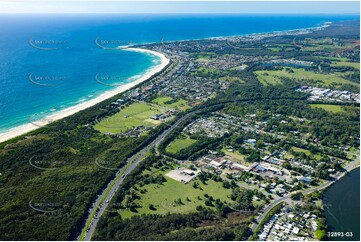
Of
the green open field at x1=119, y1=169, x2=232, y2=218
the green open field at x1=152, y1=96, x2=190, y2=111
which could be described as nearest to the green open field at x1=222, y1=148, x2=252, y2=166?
the green open field at x1=119, y1=169, x2=232, y2=218

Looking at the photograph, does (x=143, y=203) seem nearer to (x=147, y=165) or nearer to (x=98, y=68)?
(x=147, y=165)

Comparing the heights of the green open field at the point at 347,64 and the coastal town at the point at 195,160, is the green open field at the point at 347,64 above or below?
above

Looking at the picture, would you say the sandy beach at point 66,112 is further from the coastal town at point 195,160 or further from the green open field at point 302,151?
the green open field at point 302,151

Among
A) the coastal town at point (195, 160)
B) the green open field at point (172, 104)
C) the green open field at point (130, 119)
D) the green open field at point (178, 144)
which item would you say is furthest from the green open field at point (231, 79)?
A: the green open field at point (178, 144)

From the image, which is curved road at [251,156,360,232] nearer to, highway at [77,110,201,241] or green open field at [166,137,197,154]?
highway at [77,110,201,241]

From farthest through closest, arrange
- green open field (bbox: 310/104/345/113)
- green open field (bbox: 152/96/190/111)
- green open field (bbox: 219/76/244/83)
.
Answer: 1. green open field (bbox: 219/76/244/83)
2. green open field (bbox: 152/96/190/111)
3. green open field (bbox: 310/104/345/113)

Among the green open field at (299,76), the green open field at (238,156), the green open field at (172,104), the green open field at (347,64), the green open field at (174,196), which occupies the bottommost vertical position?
the green open field at (174,196)
